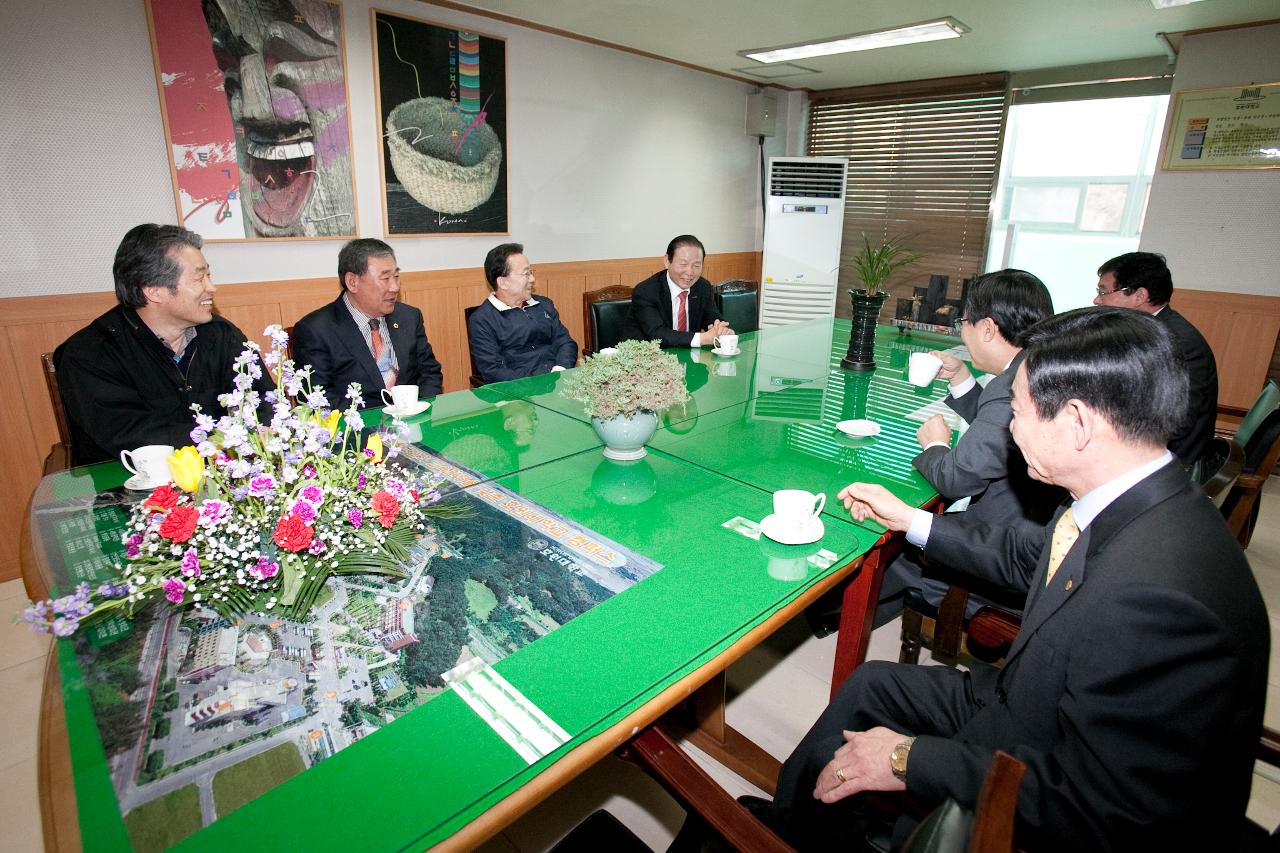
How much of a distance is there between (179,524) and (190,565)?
7 cm

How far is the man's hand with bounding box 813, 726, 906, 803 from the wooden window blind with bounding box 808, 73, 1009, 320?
5.26m

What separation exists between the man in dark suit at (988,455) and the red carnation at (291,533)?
1409 mm

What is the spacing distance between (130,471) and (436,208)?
105 inches

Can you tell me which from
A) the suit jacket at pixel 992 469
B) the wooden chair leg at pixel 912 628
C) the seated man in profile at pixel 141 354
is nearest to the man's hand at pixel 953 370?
the suit jacket at pixel 992 469

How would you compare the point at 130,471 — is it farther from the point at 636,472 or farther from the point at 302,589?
the point at 636,472

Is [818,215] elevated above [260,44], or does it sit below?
below

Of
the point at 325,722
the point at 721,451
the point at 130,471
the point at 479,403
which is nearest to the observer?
the point at 325,722

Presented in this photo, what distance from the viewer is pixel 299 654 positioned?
3.33 feet

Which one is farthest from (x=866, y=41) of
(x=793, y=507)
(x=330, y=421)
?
(x=330, y=421)

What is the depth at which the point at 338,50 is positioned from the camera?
10.9 feet

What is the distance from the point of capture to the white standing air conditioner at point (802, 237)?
5500mm

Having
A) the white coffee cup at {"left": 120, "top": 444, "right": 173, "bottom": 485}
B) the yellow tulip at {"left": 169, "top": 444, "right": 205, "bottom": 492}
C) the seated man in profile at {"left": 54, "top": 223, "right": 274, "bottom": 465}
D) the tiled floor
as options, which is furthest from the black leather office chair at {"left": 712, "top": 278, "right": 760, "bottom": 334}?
the yellow tulip at {"left": 169, "top": 444, "right": 205, "bottom": 492}

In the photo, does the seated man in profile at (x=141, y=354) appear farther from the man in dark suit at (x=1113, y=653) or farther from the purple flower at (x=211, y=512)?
the man in dark suit at (x=1113, y=653)

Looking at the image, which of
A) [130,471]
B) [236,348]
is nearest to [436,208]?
[236,348]
